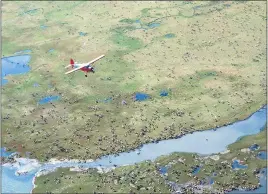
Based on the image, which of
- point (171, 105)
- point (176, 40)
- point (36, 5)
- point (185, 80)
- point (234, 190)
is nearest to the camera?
point (234, 190)

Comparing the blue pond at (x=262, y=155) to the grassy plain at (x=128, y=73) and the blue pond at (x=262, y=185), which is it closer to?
the blue pond at (x=262, y=185)

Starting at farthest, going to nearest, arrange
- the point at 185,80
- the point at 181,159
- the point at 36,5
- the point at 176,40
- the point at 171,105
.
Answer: the point at 36,5
the point at 176,40
the point at 185,80
the point at 171,105
the point at 181,159

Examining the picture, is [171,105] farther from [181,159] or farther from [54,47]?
[54,47]

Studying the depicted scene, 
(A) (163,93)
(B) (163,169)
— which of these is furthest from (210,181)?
(A) (163,93)

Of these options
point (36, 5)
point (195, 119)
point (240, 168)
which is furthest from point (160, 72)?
point (36, 5)

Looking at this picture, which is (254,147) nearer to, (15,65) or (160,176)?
(160,176)

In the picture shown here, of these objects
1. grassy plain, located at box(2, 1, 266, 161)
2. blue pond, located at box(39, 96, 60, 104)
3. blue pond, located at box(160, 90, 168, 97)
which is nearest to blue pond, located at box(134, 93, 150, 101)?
grassy plain, located at box(2, 1, 266, 161)

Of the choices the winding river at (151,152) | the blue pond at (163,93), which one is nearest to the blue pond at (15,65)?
the winding river at (151,152)
